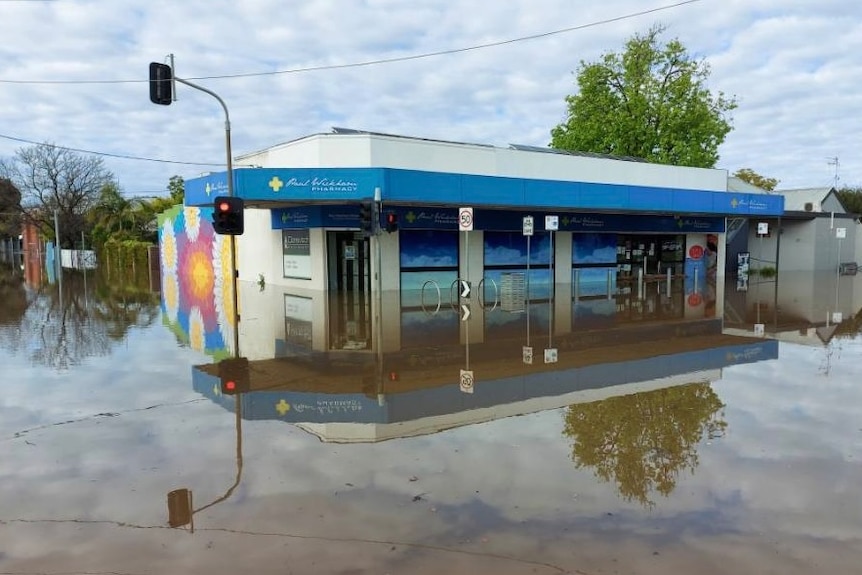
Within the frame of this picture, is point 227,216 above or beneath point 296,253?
above

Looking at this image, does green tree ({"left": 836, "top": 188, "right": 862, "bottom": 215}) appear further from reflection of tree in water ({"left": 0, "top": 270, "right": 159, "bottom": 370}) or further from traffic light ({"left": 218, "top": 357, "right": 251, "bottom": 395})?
traffic light ({"left": 218, "top": 357, "right": 251, "bottom": 395})

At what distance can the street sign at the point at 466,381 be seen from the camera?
29.8 feet

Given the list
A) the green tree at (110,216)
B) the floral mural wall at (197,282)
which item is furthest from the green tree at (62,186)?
the floral mural wall at (197,282)

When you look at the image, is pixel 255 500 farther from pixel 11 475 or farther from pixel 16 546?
pixel 11 475

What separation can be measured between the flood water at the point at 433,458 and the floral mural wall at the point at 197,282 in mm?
1124

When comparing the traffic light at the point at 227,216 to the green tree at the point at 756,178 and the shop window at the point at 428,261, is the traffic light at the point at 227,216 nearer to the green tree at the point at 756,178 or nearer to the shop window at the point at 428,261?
the shop window at the point at 428,261

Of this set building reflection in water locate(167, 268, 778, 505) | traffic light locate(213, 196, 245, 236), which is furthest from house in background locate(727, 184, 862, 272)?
traffic light locate(213, 196, 245, 236)

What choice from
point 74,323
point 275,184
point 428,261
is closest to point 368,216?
point 275,184

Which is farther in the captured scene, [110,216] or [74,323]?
[110,216]

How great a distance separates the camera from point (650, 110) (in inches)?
1645

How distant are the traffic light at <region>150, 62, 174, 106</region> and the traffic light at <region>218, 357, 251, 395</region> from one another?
6.76 meters

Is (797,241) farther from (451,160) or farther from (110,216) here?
(110,216)

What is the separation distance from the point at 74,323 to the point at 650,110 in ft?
123

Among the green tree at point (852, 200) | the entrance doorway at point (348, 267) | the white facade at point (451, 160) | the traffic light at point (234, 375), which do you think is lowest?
the traffic light at point (234, 375)
